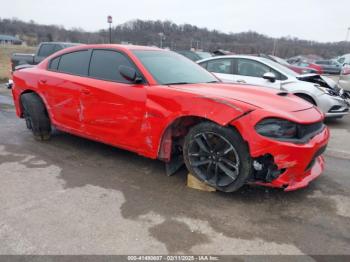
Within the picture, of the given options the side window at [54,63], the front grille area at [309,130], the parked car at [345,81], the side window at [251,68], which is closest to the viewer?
the front grille area at [309,130]

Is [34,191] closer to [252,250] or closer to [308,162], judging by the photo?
[252,250]

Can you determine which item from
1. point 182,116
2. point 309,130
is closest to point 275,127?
point 309,130

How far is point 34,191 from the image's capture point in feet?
11.5

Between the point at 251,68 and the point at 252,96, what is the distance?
4321 mm

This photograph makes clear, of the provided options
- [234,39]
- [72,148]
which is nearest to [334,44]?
[234,39]

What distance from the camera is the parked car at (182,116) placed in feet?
10.1

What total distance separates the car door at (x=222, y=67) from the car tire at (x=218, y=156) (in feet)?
14.4

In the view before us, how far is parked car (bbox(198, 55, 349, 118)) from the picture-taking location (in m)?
6.99

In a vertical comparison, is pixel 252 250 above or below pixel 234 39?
below

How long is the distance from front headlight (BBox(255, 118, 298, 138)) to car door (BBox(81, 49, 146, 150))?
4.44 ft

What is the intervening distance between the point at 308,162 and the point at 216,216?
1029 millimetres

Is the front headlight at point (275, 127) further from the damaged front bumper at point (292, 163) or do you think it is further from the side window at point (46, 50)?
the side window at point (46, 50)

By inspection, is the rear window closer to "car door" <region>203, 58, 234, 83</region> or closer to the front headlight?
"car door" <region>203, 58, 234, 83</region>

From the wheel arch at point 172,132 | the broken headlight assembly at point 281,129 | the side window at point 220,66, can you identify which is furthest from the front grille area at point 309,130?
the side window at point 220,66
